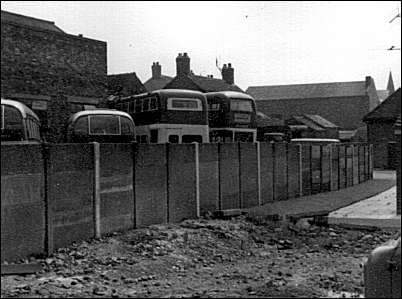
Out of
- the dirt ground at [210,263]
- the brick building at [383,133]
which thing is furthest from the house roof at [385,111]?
the dirt ground at [210,263]

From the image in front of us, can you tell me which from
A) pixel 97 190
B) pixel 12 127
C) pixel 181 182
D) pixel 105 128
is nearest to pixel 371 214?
pixel 181 182

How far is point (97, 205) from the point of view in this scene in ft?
32.1

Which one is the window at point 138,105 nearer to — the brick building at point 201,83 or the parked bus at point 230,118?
the parked bus at point 230,118

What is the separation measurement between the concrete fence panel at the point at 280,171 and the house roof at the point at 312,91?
55.0 metres

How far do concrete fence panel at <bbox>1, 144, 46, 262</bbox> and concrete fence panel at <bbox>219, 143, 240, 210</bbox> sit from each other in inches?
259

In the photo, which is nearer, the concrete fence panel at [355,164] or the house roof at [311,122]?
the concrete fence panel at [355,164]

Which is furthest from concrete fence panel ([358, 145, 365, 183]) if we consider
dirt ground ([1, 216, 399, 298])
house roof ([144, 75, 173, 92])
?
dirt ground ([1, 216, 399, 298])

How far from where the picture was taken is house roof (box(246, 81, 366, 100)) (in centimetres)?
7188

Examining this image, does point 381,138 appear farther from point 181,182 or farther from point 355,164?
point 181,182

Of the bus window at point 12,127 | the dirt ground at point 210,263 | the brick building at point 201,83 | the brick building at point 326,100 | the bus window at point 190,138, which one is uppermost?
the brick building at point 326,100

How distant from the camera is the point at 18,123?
8383 millimetres

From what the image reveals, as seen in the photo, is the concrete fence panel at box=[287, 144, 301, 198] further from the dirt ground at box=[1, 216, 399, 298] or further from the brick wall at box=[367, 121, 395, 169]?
the brick wall at box=[367, 121, 395, 169]

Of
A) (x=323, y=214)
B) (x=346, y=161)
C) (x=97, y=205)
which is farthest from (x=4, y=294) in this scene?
(x=346, y=161)

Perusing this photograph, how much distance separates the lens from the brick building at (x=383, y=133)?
41.7m
